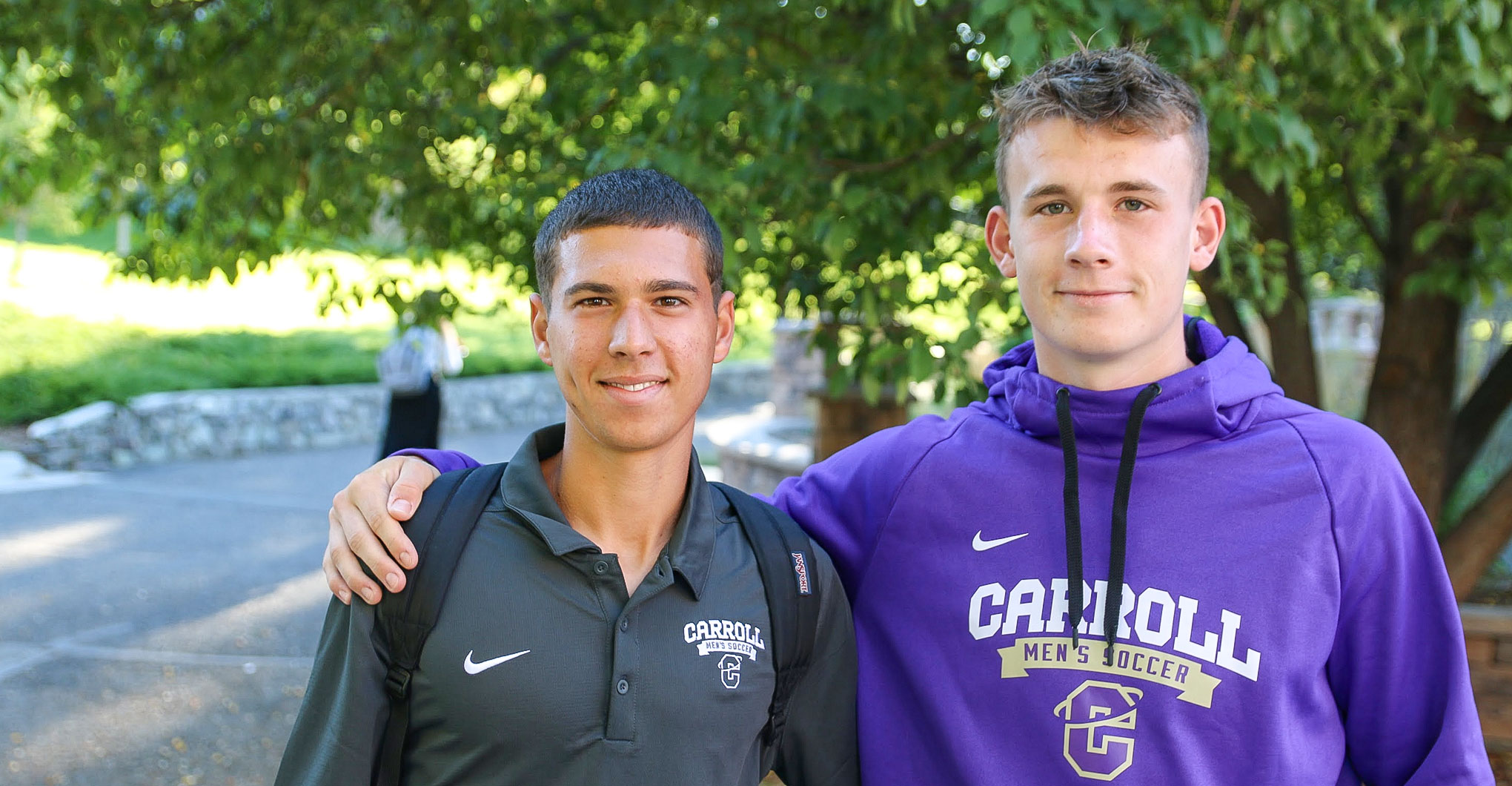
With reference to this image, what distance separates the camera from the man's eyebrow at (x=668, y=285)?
198 cm

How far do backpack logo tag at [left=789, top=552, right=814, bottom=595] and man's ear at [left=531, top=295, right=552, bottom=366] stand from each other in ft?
1.83

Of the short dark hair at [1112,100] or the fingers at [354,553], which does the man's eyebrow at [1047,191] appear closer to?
the short dark hair at [1112,100]

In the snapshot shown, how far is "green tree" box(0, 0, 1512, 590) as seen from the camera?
10.8ft

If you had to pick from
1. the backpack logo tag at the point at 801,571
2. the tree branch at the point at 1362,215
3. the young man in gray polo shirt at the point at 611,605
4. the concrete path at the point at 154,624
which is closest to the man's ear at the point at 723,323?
the young man in gray polo shirt at the point at 611,605

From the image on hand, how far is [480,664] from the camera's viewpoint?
6.02 feet

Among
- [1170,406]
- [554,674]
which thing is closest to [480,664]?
[554,674]

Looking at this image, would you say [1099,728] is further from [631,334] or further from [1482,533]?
[1482,533]

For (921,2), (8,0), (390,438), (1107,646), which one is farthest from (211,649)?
(1107,646)

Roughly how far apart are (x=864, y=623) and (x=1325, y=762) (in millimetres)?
794

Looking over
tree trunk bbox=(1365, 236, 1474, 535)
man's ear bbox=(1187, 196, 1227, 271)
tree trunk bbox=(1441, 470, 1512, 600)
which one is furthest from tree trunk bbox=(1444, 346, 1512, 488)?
man's ear bbox=(1187, 196, 1227, 271)

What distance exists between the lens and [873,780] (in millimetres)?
2100

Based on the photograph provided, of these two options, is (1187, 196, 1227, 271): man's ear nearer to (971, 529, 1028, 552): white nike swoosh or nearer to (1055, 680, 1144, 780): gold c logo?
(971, 529, 1028, 552): white nike swoosh

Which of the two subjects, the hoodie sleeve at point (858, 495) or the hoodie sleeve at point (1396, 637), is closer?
the hoodie sleeve at point (1396, 637)

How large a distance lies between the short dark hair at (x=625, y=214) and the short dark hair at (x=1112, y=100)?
22.8 inches
